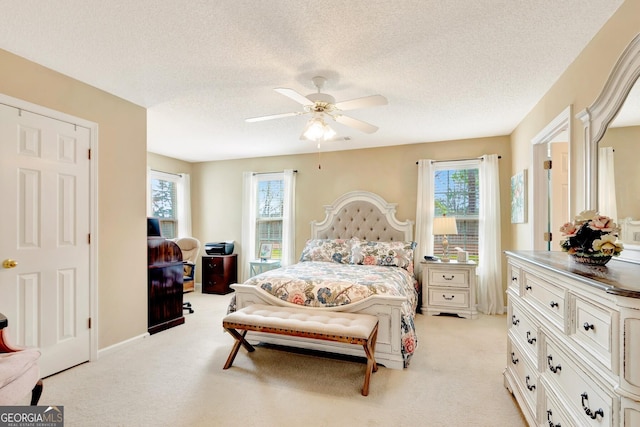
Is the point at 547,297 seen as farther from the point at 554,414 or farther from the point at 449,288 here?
the point at 449,288

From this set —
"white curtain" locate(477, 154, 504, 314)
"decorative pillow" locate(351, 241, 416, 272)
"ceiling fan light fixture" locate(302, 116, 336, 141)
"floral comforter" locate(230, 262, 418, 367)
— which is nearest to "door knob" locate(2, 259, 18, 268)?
"floral comforter" locate(230, 262, 418, 367)

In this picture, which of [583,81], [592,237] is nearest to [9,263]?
[592,237]

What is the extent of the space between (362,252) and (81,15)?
3.73 meters

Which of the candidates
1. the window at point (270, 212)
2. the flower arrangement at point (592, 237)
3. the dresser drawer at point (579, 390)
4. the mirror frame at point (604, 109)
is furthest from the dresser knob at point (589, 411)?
the window at point (270, 212)

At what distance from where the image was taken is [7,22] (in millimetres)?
1954

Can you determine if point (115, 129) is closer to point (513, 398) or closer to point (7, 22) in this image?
point (7, 22)

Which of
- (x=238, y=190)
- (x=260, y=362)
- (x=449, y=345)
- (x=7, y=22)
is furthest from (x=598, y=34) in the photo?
(x=238, y=190)

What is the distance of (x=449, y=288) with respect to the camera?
4211 mm

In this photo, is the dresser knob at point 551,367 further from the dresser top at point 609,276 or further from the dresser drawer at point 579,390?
the dresser top at point 609,276

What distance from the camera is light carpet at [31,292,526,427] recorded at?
6.57ft

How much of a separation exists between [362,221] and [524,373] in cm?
328

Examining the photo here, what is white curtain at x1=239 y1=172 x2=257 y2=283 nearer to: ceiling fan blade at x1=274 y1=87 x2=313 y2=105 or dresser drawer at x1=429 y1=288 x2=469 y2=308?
dresser drawer at x1=429 y1=288 x2=469 y2=308

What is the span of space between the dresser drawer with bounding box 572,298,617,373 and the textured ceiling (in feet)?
5.49

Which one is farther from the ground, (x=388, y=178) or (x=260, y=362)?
(x=388, y=178)
